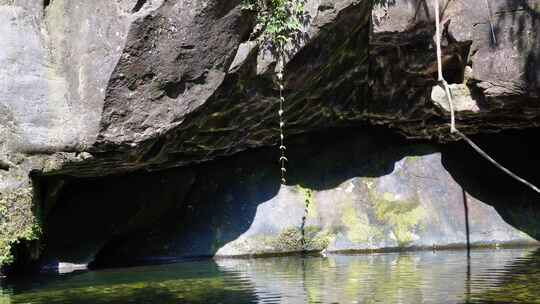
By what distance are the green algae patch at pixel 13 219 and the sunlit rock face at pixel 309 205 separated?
6.12ft

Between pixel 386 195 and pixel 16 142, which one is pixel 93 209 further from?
pixel 386 195

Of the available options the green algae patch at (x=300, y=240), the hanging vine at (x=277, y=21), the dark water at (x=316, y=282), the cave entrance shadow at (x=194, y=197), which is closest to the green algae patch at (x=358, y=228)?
the green algae patch at (x=300, y=240)

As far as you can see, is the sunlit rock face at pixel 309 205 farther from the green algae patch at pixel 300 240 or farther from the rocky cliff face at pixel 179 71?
the rocky cliff face at pixel 179 71

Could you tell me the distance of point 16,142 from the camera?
8250 millimetres

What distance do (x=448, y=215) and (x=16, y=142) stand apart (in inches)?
243

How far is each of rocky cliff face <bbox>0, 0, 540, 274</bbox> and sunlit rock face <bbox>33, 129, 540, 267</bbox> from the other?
1450 millimetres

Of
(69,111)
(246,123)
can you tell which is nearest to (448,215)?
(246,123)

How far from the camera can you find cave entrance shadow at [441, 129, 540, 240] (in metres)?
11.0

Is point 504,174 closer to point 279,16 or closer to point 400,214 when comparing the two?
point 400,214

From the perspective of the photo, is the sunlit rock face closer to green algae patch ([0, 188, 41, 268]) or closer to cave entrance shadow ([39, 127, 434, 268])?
cave entrance shadow ([39, 127, 434, 268])

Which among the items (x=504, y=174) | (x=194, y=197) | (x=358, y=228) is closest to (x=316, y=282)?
(x=358, y=228)

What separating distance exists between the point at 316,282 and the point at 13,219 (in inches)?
144

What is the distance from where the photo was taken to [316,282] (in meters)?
7.45

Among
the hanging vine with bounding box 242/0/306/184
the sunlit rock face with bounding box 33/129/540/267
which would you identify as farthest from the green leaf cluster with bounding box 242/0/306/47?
the sunlit rock face with bounding box 33/129/540/267
